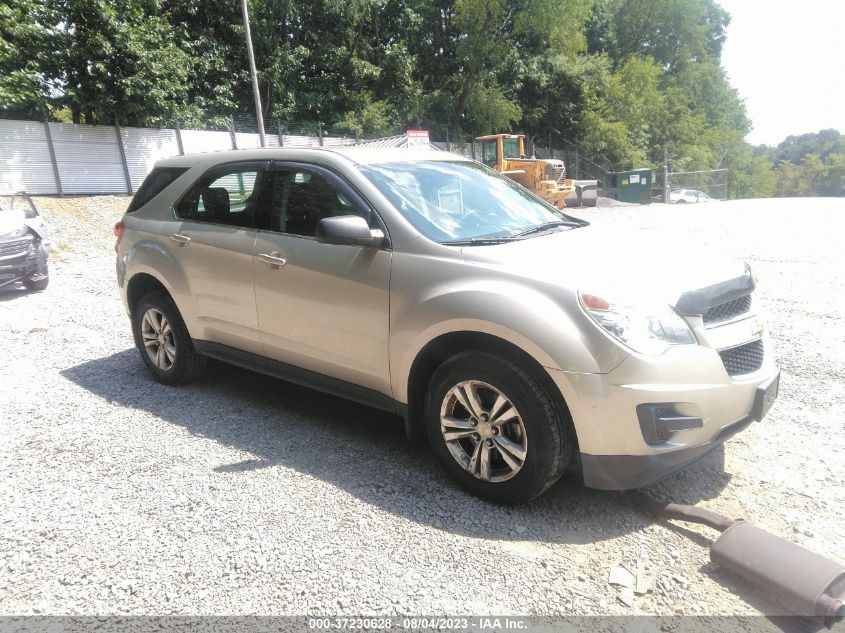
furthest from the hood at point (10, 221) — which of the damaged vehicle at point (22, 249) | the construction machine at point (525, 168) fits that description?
the construction machine at point (525, 168)

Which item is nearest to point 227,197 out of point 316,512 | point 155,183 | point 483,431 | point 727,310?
point 155,183

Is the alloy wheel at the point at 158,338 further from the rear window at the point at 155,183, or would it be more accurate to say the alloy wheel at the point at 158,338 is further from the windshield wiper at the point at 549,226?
the windshield wiper at the point at 549,226

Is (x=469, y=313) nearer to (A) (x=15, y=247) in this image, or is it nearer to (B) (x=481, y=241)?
(B) (x=481, y=241)

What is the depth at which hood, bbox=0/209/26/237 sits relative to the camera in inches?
339

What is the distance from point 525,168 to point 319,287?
21944 millimetres

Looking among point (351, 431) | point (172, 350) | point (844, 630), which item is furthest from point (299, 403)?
point (844, 630)

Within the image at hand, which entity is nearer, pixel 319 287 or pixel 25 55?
pixel 319 287

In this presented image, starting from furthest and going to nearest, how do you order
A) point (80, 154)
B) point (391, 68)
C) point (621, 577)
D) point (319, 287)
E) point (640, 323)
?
1. point (391, 68)
2. point (80, 154)
3. point (319, 287)
4. point (640, 323)
5. point (621, 577)

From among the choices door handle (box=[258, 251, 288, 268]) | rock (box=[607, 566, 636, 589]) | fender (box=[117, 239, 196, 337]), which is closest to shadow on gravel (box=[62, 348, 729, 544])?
rock (box=[607, 566, 636, 589])

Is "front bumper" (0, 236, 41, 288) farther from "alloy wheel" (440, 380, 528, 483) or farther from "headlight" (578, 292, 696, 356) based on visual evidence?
"headlight" (578, 292, 696, 356)

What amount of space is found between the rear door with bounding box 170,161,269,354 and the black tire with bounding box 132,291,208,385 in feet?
0.66

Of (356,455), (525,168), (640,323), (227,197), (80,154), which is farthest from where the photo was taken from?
(525,168)

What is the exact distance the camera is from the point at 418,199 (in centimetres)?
357

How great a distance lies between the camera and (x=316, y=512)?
306 centimetres
